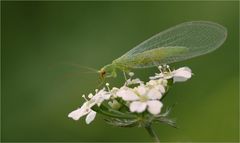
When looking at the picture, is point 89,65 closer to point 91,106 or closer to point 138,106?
point 91,106

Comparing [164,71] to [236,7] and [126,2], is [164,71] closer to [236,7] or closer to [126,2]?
[236,7]

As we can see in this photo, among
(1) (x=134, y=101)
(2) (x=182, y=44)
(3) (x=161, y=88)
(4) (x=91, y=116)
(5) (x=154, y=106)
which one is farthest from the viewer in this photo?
(2) (x=182, y=44)

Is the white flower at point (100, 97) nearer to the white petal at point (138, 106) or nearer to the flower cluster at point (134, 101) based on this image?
the flower cluster at point (134, 101)

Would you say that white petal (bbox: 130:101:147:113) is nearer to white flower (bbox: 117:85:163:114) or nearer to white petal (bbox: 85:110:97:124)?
white flower (bbox: 117:85:163:114)

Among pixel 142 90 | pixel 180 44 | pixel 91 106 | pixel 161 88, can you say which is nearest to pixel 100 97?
pixel 91 106

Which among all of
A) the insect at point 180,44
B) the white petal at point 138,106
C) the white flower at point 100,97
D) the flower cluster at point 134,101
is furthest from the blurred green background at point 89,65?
the white petal at point 138,106

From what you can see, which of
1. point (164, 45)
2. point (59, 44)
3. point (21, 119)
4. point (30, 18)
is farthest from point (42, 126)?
point (164, 45)
